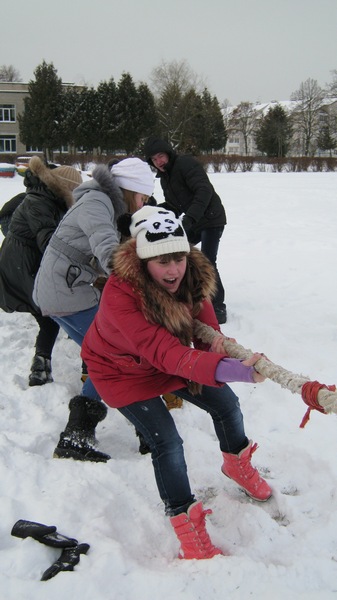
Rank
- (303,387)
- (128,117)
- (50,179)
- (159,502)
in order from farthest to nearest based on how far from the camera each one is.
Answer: (128,117), (50,179), (159,502), (303,387)

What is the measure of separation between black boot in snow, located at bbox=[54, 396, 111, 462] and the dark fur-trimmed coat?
67 cm

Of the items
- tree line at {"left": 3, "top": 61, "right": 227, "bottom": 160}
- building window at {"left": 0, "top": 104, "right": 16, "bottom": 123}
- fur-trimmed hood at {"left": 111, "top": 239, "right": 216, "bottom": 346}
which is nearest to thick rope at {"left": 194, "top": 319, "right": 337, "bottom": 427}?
fur-trimmed hood at {"left": 111, "top": 239, "right": 216, "bottom": 346}

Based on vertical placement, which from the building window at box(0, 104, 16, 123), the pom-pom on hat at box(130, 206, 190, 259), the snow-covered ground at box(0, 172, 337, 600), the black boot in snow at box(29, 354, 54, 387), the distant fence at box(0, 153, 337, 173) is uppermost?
the building window at box(0, 104, 16, 123)

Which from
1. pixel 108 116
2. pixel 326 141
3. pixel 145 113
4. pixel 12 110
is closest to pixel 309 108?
pixel 326 141

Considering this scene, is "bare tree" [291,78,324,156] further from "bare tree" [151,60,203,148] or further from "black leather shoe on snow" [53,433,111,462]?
"black leather shoe on snow" [53,433,111,462]

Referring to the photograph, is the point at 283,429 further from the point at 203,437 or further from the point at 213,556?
the point at 213,556

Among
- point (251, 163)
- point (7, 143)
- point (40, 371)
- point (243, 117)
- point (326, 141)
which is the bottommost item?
point (40, 371)

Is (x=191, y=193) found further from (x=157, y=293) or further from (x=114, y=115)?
(x=114, y=115)

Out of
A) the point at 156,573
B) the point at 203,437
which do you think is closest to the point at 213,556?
the point at 156,573

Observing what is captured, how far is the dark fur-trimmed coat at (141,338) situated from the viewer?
2.11 meters

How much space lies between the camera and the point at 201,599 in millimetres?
1931

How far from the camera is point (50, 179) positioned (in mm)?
3648

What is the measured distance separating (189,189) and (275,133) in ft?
148

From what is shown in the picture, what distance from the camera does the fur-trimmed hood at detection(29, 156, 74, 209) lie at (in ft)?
11.9
